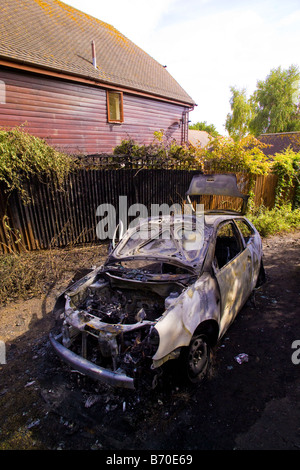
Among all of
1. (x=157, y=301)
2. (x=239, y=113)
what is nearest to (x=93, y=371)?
(x=157, y=301)

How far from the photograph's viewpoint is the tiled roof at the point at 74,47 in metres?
9.20

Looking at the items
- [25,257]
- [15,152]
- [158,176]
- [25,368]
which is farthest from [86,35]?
[25,368]

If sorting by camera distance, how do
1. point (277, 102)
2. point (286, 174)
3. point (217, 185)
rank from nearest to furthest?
point (217, 185) < point (286, 174) < point (277, 102)

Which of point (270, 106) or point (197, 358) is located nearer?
point (197, 358)

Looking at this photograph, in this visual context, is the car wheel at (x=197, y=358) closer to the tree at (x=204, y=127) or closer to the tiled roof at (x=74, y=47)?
the tiled roof at (x=74, y=47)

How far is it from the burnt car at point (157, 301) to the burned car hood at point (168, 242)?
0.01 m

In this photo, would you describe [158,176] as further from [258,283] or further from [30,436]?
[30,436]

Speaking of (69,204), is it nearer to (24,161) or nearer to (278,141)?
(24,161)

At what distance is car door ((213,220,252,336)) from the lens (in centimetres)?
283

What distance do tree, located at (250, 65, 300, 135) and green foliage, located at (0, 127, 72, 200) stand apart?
37481 millimetres

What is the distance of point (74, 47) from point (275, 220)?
467 inches

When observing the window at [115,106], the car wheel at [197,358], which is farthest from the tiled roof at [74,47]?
the car wheel at [197,358]

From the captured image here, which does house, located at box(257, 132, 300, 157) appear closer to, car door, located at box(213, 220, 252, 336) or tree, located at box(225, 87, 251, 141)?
tree, located at box(225, 87, 251, 141)

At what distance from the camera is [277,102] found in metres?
33.4
